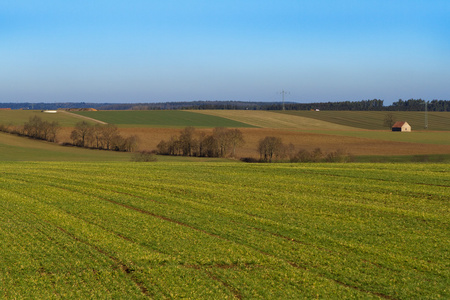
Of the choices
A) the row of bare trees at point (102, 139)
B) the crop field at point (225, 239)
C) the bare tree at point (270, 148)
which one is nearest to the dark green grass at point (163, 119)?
the row of bare trees at point (102, 139)

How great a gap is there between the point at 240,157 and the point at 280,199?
4270 cm

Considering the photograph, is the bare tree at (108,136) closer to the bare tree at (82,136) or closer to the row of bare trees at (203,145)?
the bare tree at (82,136)

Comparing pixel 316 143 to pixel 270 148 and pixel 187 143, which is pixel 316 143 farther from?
pixel 187 143

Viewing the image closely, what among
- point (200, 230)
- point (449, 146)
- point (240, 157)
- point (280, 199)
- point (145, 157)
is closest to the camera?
point (200, 230)

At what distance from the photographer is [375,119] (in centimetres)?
13525

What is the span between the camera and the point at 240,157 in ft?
205

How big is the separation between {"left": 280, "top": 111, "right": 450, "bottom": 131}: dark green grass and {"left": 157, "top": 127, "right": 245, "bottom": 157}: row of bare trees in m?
63.6

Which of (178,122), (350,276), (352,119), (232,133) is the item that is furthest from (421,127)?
(350,276)

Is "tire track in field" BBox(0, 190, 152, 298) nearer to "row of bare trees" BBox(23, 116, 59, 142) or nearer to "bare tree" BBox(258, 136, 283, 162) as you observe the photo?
"bare tree" BBox(258, 136, 283, 162)

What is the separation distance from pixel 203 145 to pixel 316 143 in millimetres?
22848

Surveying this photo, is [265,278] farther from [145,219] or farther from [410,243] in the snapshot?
[145,219]

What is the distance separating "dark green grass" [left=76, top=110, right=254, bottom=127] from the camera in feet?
361

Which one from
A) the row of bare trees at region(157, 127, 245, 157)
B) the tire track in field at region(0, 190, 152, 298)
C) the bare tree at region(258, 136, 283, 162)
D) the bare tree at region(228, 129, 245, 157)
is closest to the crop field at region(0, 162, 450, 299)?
the tire track in field at region(0, 190, 152, 298)

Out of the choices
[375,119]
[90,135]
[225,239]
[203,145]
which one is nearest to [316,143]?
[203,145]
